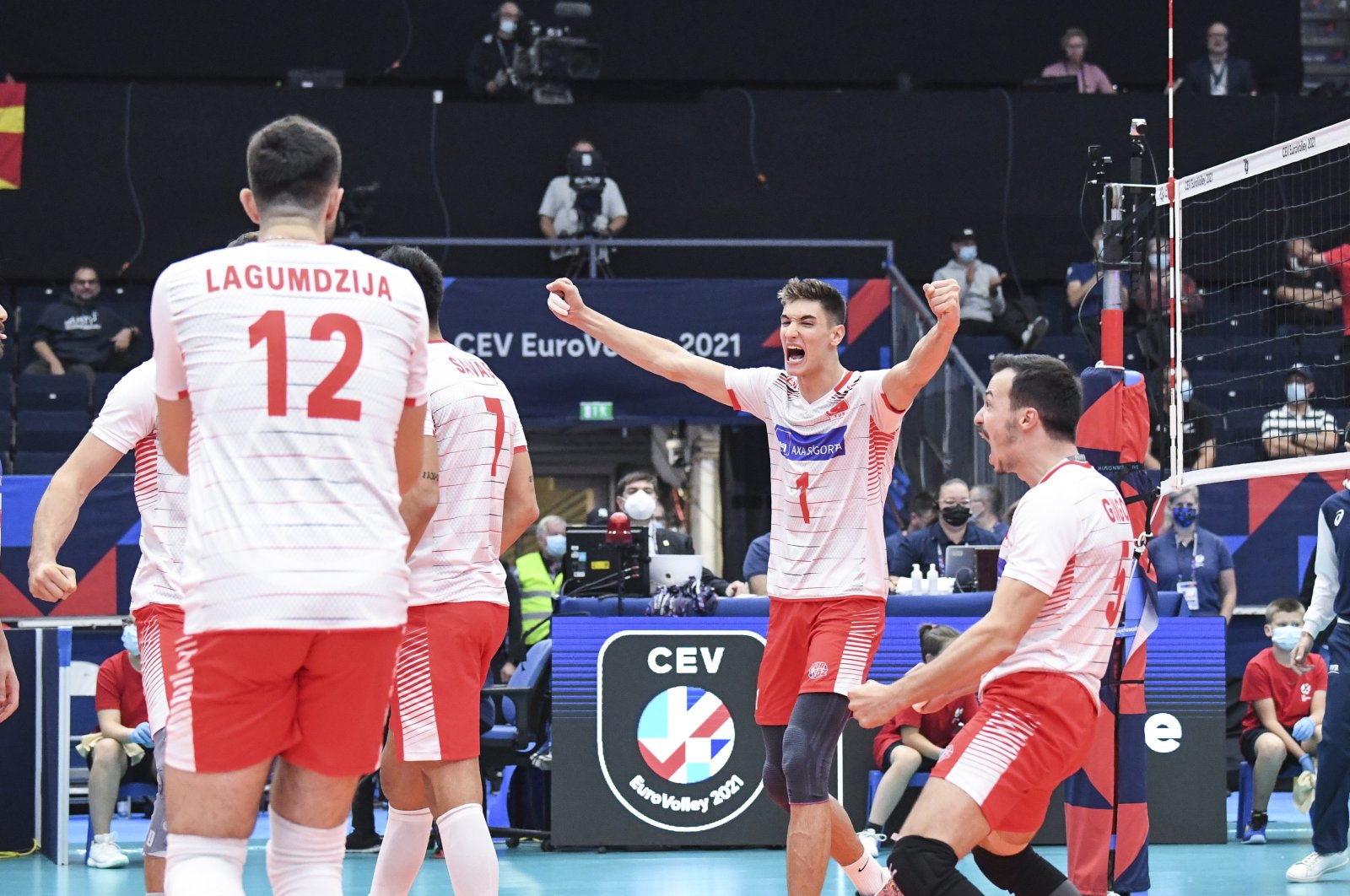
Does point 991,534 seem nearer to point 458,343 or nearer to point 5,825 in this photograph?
point 458,343

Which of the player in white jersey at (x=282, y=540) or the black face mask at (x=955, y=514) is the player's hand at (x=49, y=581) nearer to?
the player in white jersey at (x=282, y=540)

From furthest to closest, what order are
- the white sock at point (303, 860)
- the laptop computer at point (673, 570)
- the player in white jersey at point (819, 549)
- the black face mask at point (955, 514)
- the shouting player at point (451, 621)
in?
1. the black face mask at point (955, 514)
2. the laptop computer at point (673, 570)
3. the player in white jersey at point (819, 549)
4. the shouting player at point (451, 621)
5. the white sock at point (303, 860)

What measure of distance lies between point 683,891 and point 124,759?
3504 millimetres

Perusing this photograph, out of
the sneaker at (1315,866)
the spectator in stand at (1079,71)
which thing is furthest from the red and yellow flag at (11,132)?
the sneaker at (1315,866)

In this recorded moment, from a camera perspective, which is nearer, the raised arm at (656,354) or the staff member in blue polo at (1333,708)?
the raised arm at (656,354)

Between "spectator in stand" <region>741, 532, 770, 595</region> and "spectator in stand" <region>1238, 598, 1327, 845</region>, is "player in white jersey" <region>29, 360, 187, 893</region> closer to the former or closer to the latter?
"spectator in stand" <region>741, 532, 770, 595</region>

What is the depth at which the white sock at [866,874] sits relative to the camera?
616 cm

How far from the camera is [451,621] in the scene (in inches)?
200

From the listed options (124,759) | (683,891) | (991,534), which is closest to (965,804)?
(683,891)

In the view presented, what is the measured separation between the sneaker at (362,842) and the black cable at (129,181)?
8.66m

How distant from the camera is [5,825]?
906cm

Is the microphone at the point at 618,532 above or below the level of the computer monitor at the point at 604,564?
above

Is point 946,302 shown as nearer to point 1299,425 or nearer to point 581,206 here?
point 1299,425

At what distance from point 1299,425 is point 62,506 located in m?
11.2
